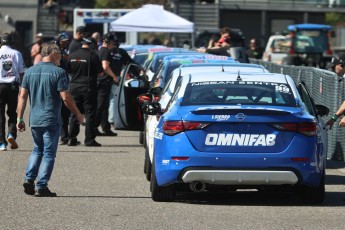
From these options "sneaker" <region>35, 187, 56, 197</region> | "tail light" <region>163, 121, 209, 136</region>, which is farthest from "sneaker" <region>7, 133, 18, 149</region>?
"tail light" <region>163, 121, 209, 136</region>

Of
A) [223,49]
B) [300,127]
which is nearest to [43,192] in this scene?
[300,127]

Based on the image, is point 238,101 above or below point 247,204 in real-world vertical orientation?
above

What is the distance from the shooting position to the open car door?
1922 centimetres

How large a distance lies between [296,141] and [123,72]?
916 cm

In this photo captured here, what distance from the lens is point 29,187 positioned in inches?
483

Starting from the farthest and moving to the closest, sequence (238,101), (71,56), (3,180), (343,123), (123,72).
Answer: (123,72) < (71,56) < (3,180) < (343,123) < (238,101)

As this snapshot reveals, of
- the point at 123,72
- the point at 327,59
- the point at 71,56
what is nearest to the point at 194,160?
the point at 71,56

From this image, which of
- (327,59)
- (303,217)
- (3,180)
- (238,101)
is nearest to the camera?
(303,217)

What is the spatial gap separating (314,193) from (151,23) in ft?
72.7

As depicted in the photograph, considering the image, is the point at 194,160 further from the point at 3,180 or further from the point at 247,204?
the point at 3,180

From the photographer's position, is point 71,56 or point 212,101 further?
point 71,56

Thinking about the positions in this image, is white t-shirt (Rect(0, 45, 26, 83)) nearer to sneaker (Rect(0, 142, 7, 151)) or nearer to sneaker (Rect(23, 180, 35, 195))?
sneaker (Rect(0, 142, 7, 151))

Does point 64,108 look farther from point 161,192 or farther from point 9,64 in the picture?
point 161,192

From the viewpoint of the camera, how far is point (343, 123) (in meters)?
12.8
